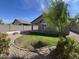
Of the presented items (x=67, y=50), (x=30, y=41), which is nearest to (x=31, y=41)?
(x=30, y=41)

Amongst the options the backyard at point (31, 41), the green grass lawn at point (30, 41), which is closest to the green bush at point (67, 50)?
the backyard at point (31, 41)

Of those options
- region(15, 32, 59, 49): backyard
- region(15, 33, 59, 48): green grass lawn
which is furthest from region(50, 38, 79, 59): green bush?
region(15, 33, 59, 48): green grass lawn

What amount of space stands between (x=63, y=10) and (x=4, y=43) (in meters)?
7.42

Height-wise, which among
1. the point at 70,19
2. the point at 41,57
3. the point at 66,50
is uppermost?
the point at 70,19

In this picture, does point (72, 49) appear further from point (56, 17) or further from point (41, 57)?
point (56, 17)

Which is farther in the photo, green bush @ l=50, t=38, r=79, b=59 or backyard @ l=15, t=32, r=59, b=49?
backyard @ l=15, t=32, r=59, b=49

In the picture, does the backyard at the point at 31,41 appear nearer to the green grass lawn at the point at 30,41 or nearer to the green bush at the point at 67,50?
the green grass lawn at the point at 30,41

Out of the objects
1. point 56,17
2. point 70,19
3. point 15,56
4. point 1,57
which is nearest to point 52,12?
point 56,17

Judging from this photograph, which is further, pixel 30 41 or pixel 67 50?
pixel 30 41

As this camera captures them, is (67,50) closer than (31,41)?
Yes

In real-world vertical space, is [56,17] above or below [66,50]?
above

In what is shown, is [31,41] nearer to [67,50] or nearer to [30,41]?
[30,41]

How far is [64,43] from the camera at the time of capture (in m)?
13.7

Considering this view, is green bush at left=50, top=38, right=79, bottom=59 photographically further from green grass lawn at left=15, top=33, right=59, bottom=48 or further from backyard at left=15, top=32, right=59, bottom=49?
green grass lawn at left=15, top=33, right=59, bottom=48
